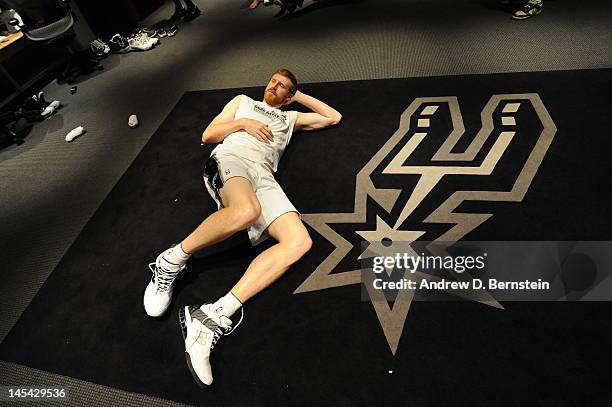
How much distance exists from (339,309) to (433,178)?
1040 millimetres

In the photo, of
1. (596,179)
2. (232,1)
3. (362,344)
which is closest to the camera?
(362,344)

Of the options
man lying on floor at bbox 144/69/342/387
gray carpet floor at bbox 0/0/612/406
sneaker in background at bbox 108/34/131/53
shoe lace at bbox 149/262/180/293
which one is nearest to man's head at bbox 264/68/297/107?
man lying on floor at bbox 144/69/342/387

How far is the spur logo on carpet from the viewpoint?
68.9 inches

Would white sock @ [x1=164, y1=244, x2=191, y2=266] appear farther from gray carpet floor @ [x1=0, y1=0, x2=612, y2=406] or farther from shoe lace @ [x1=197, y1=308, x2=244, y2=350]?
gray carpet floor @ [x1=0, y1=0, x2=612, y2=406]

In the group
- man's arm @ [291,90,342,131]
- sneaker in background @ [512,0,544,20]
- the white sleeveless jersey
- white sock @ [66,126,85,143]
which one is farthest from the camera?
sneaker in background @ [512,0,544,20]

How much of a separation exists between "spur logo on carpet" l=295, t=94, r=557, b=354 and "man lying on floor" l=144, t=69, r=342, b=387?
24 centimetres

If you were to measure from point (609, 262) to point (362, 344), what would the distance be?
1.26 m

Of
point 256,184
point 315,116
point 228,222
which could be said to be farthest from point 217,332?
point 315,116

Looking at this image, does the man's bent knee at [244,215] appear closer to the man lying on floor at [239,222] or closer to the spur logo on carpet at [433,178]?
the man lying on floor at [239,222]

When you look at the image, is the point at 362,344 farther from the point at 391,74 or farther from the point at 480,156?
the point at 391,74

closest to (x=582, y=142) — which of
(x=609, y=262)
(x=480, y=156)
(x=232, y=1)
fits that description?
(x=480, y=156)

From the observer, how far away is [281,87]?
6.86ft

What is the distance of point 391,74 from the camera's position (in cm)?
296

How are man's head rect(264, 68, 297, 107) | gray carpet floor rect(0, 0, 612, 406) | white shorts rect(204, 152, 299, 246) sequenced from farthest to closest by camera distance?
gray carpet floor rect(0, 0, 612, 406), man's head rect(264, 68, 297, 107), white shorts rect(204, 152, 299, 246)
